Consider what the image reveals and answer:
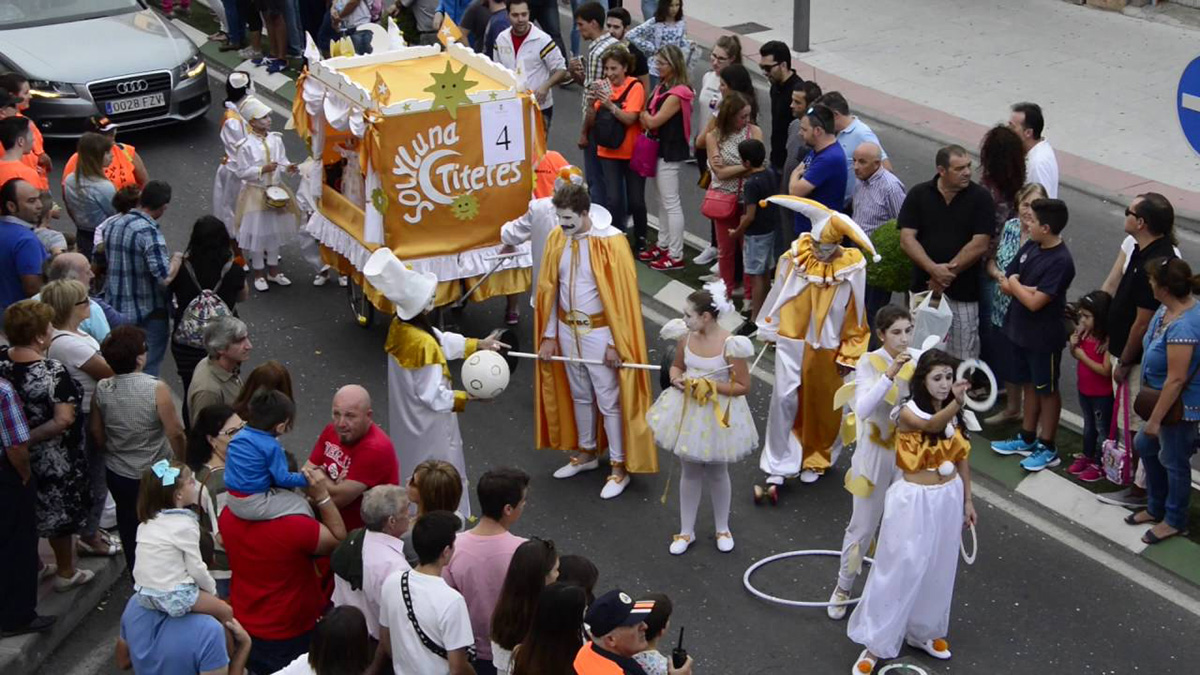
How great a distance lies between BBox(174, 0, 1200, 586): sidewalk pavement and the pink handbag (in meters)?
0.86

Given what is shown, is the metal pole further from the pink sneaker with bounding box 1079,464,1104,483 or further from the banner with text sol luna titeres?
the pink sneaker with bounding box 1079,464,1104,483

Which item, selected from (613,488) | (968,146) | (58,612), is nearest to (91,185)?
(58,612)

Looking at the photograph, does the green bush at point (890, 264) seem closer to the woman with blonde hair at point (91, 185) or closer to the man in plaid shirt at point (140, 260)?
the man in plaid shirt at point (140, 260)

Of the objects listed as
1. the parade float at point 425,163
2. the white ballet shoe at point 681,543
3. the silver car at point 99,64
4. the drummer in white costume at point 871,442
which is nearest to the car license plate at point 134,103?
the silver car at point 99,64

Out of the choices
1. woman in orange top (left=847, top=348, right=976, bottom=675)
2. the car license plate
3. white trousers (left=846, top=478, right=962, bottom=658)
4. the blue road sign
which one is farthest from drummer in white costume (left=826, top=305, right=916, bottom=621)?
the car license plate

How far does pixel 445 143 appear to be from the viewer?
1046cm

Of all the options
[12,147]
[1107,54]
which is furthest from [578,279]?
[1107,54]

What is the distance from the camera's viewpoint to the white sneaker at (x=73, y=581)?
325 inches

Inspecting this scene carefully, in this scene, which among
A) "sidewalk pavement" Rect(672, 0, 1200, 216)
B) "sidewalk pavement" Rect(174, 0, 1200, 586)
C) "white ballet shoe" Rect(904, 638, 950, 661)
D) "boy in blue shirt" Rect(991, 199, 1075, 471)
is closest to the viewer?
"white ballet shoe" Rect(904, 638, 950, 661)

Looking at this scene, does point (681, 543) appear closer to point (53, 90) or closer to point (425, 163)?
point (425, 163)

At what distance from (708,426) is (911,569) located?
58.4 inches

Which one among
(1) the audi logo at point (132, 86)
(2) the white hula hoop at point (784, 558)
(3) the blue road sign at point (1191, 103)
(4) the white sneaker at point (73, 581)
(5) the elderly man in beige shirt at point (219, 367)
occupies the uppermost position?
(3) the blue road sign at point (1191, 103)

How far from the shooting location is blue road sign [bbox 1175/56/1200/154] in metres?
7.89

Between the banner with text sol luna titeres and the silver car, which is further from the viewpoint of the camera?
the silver car
